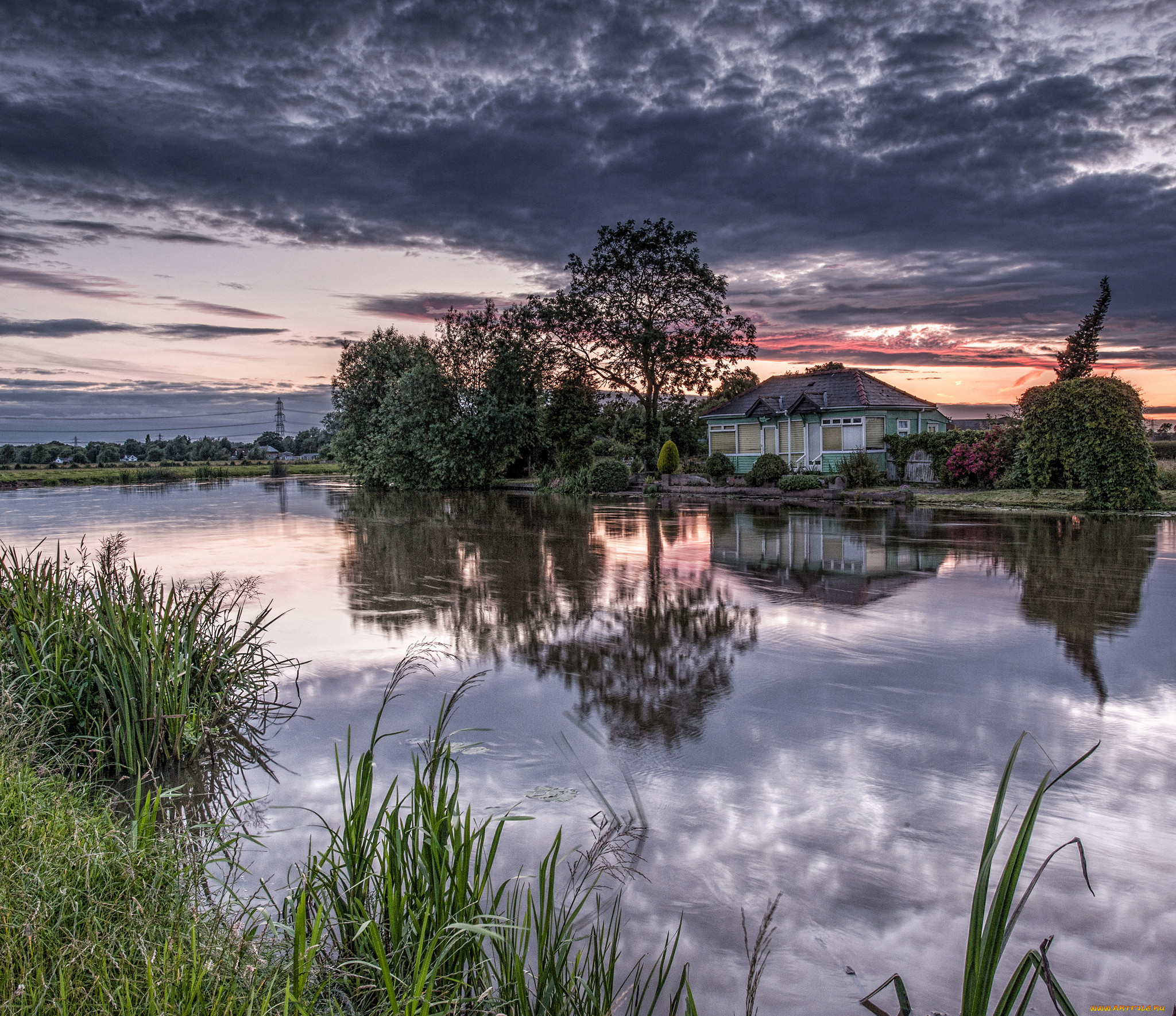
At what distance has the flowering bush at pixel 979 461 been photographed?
85.4 feet

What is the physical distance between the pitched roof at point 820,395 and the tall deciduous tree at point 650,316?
6.43 ft

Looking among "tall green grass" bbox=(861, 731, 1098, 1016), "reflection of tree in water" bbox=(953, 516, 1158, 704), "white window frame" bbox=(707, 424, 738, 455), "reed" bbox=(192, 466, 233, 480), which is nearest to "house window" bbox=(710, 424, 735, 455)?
"white window frame" bbox=(707, 424, 738, 455)

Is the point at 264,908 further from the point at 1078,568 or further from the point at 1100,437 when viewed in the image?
the point at 1100,437

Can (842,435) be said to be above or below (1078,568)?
above

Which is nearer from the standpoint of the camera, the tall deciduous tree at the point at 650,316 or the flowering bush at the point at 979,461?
the flowering bush at the point at 979,461

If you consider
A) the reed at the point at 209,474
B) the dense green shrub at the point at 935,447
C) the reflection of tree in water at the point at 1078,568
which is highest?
the dense green shrub at the point at 935,447

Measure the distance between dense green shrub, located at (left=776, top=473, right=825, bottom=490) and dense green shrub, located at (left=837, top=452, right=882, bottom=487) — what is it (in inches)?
38.9

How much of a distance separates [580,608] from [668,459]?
24922 mm

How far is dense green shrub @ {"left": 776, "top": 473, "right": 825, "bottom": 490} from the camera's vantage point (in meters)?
27.3

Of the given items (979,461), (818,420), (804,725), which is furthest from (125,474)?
(804,725)

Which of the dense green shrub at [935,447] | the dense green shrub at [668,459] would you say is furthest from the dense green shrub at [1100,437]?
the dense green shrub at [668,459]

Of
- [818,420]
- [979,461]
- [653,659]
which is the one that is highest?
[818,420]

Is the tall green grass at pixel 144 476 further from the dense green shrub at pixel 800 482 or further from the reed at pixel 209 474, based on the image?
the dense green shrub at pixel 800 482

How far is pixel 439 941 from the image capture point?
2523 millimetres
